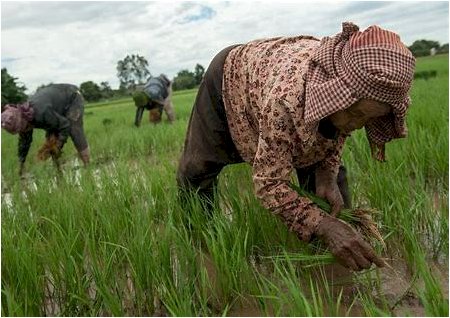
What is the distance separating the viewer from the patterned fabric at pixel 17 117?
4.43 meters

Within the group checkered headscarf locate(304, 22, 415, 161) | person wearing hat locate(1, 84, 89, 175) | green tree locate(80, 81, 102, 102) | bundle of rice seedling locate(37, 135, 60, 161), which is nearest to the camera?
checkered headscarf locate(304, 22, 415, 161)

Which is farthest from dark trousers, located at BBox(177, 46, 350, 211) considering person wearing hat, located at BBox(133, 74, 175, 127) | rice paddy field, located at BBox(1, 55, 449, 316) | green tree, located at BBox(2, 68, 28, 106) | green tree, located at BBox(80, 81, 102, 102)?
green tree, located at BBox(80, 81, 102, 102)

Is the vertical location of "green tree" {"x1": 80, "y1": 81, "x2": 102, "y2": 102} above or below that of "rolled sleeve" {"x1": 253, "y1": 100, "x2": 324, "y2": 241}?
above

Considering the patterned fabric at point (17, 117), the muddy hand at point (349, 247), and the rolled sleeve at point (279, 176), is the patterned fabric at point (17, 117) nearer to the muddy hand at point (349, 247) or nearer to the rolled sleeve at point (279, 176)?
the rolled sleeve at point (279, 176)

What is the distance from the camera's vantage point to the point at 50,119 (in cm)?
475

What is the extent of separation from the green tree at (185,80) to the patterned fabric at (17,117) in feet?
68.3

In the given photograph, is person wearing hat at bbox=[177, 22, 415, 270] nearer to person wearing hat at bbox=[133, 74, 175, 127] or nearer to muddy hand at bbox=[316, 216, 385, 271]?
muddy hand at bbox=[316, 216, 385, 271]

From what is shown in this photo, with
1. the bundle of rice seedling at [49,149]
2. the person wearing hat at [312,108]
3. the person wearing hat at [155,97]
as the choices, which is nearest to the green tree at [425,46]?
the person wearing hat at [155,97]

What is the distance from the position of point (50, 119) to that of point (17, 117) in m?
0.32

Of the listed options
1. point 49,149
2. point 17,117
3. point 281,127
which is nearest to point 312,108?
point 281,127

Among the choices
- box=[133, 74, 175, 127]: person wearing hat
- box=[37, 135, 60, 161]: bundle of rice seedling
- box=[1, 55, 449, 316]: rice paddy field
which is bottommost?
box=[1, 55, 449, 316]: rice paddy field

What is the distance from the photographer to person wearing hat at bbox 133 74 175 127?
816 cm

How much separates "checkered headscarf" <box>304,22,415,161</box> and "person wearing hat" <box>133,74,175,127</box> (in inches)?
267

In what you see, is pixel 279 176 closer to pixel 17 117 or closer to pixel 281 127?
pixel 281 127
